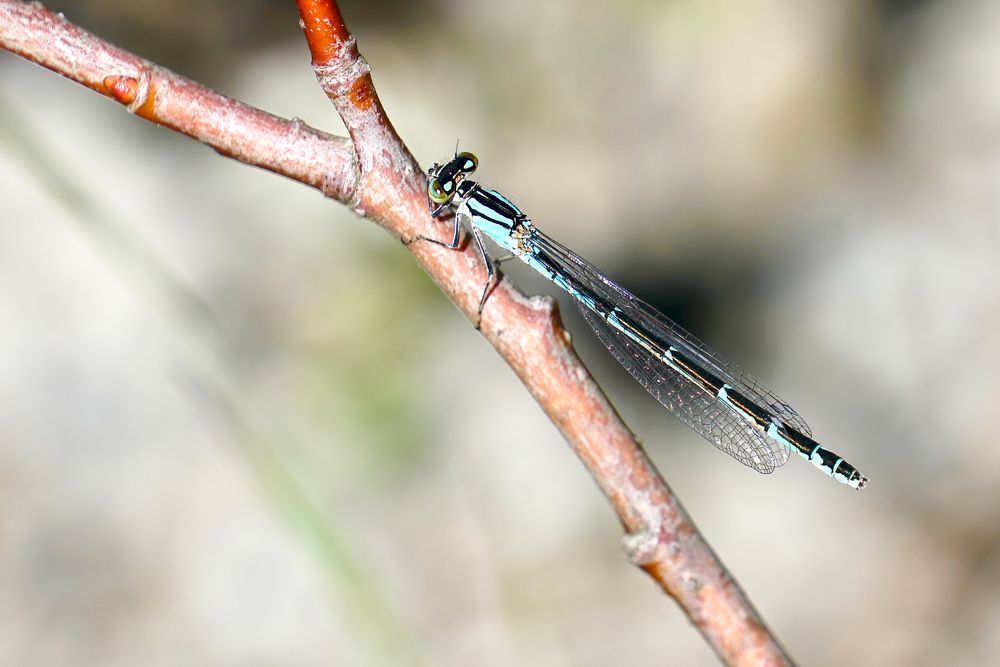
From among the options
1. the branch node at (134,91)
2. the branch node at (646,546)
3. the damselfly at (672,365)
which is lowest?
the branch node at (646,546)

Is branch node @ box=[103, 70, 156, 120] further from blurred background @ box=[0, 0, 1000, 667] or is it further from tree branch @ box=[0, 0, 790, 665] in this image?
blurred background @ box=[0, 0, 1000, 667]

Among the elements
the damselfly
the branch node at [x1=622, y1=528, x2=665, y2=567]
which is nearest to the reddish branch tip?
the branch node at [x1=622, y1=528, x2=665, y2=567]

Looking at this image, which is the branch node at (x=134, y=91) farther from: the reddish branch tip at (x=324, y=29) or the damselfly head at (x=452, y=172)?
the damselfly head at (x=452, y=172)

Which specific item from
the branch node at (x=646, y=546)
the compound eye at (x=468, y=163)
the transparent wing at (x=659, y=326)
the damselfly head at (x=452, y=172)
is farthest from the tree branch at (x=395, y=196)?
the transparent wing at (x=659, y=326)

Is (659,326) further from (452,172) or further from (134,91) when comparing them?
(134,91)

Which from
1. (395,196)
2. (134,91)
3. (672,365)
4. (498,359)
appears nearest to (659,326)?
(672,365)
